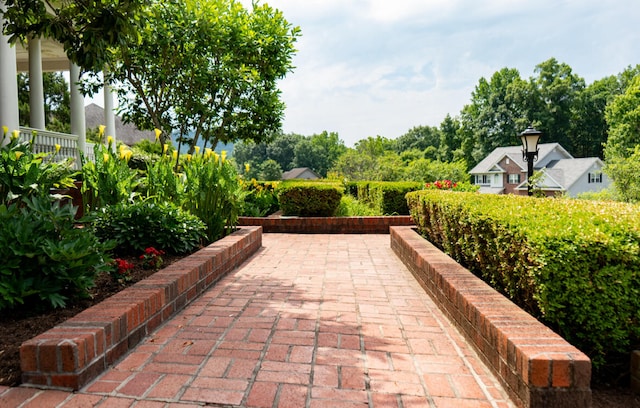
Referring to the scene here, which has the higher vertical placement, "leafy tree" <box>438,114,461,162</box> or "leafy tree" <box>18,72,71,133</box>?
"leafy tree" <box>438,114,461,162</box>

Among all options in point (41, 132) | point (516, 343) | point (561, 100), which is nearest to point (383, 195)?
point (41, 132)

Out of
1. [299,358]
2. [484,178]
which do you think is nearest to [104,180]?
[299,358]

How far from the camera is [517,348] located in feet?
6.82

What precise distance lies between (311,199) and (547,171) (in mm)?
48398

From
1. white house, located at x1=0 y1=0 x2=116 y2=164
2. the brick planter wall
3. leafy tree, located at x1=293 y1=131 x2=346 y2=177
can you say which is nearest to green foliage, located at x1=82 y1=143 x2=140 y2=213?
white house, located at x1=0 y1=0 x2=116 y2=164

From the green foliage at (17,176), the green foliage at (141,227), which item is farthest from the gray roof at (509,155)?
the green foliage at (17,176)

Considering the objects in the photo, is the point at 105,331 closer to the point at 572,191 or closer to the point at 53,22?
the point at 53,22

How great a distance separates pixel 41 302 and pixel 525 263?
10.5 feet

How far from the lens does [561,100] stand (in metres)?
56.7

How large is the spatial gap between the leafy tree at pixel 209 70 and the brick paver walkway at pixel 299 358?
5482 mm

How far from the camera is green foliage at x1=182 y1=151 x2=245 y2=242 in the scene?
5777mm

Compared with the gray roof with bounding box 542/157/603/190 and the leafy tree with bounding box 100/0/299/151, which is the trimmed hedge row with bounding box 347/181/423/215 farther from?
the gray roof with bounding box 542/157/603/190

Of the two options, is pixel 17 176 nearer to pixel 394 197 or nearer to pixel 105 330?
pixel 105 330

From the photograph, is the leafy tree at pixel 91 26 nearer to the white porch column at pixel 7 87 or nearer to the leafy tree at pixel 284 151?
the white porch column at pixel 7 87
